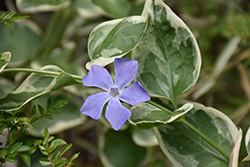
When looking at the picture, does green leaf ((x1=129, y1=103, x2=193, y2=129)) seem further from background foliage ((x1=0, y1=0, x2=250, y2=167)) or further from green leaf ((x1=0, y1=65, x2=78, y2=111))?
background foliage ((x1=0, y1=0, x2=250, y2=167))

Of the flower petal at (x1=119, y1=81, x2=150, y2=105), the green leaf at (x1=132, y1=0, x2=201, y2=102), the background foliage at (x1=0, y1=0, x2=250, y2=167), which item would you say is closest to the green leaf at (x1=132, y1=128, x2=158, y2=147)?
the background foliage at (x1=0, y1=0, x2=250, y2=167)

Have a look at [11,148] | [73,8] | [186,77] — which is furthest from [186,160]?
[73,8]

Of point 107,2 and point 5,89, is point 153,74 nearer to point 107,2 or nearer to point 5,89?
point 107,2

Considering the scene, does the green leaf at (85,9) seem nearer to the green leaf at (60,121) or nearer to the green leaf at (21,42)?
the green leaf at (21,42)

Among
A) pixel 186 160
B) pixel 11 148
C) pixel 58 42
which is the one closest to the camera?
pixel 11 148

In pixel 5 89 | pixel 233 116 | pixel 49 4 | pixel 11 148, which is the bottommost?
pixel 233 116
